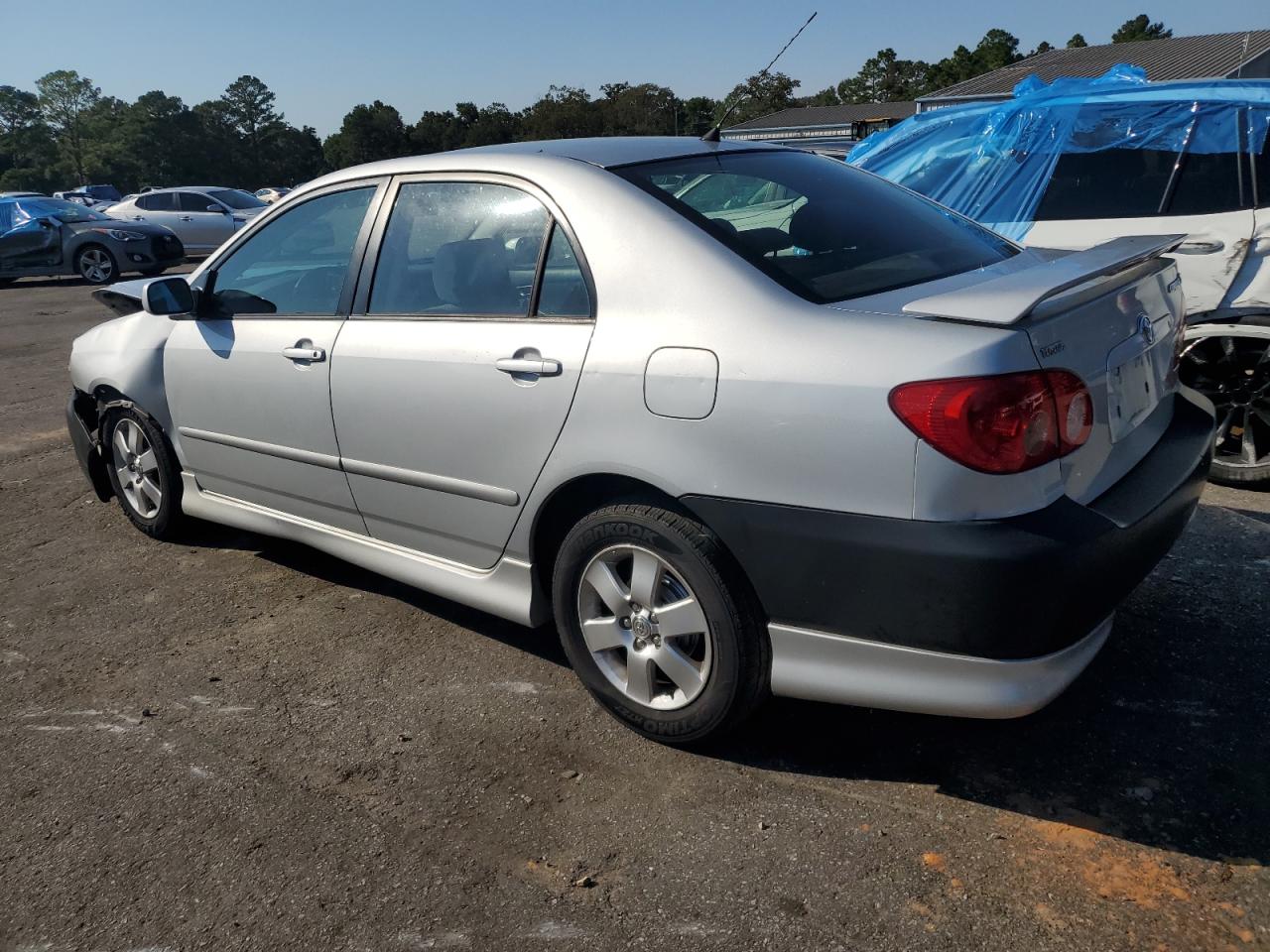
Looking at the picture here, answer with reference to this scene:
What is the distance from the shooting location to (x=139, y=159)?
284 feet

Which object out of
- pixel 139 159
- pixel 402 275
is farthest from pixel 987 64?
pixel 402 275

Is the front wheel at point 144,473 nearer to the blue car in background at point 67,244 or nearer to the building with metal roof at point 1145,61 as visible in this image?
the blue car in background at point 67,244

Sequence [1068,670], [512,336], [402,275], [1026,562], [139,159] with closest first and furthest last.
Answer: [1026,562]
[1068,670]
[512,336]
[402,275]
[139,159]

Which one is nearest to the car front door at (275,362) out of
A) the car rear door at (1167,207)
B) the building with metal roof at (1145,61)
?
the car rear door at (1167,207)

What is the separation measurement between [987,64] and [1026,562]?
7613 centimetres

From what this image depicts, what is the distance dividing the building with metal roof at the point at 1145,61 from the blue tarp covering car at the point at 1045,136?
2043 cm

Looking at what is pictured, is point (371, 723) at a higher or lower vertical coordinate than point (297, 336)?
lower

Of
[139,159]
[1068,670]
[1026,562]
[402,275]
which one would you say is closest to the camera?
[1026,562]

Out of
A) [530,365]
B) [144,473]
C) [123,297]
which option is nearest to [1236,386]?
[530,365]

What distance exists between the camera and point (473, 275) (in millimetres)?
3275

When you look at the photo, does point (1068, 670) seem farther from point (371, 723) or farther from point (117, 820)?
point (117, 820)

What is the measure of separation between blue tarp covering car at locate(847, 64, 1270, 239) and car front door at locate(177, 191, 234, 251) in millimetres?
17907

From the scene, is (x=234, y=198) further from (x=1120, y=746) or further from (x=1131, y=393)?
(x=1120, y=746)

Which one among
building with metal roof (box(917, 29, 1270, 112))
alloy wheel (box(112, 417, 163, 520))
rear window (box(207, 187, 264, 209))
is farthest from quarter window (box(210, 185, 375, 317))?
building with metal roof (box(917, 29, 1270, 112))
